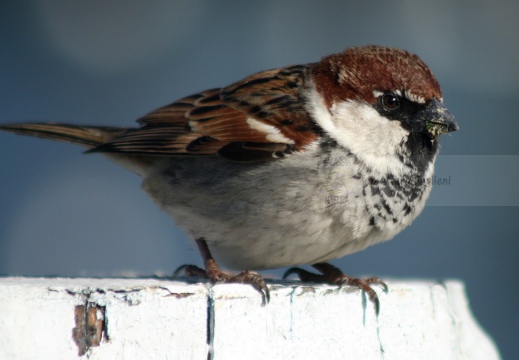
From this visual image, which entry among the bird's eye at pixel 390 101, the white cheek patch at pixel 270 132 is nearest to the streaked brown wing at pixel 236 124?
the white cheek patch at pixel 270 132

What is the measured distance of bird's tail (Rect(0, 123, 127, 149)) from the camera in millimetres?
2877

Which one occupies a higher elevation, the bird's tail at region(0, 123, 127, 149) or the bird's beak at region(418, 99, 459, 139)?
the bird's tail at region(0, 123, 127, 149)

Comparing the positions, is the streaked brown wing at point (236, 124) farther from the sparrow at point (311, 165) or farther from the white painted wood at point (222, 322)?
the white painted wood at point (222, 322)

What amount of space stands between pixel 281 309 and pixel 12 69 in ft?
8.25

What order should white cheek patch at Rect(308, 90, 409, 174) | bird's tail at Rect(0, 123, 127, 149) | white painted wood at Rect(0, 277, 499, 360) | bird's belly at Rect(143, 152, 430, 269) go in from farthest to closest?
bird's tail at Rect(0, 123, 127, 149), white cheek patch at Rect(308, 90, 409, 174), bird's belly at Rect(143, 152, 430, 269), white painted wood at Rect(0, 277, 499, 360)

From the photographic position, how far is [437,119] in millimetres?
2320

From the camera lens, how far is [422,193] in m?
2.41

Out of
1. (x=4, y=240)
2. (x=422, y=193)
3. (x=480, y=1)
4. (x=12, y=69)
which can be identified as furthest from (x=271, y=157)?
(x=480, y=1)

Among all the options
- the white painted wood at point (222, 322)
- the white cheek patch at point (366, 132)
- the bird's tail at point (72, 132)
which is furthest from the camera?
the bird's tail at point (72, 132)

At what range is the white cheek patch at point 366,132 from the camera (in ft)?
7.54

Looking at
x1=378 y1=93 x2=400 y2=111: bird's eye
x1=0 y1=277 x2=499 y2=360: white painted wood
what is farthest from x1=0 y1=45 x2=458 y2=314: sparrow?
x1=0 y1=277 x2=499 y2=360: white painted wood

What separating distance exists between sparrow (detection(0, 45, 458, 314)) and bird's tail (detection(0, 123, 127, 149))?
401 mm

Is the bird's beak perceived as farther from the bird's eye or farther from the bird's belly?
the bird's belly

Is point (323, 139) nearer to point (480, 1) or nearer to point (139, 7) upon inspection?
point (139, 7)
